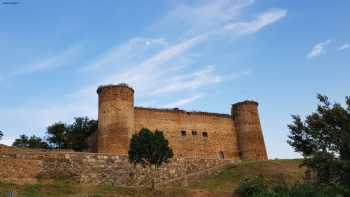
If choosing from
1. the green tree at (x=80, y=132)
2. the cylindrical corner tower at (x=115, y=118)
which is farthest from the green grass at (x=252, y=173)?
the green tree at (x=80, y=132)

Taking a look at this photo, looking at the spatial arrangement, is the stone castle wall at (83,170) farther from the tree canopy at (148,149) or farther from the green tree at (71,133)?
the green tree at (71,133)

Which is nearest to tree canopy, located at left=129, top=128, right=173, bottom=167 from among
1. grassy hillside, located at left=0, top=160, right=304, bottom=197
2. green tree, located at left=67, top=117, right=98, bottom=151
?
grassy hillside, located at left=0, top=160, right=304, bottom=197

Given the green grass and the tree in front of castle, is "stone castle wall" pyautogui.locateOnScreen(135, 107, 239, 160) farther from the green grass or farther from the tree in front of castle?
the tree in front of castle

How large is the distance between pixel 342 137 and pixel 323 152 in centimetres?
88

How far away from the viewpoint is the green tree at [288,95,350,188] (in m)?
16.1

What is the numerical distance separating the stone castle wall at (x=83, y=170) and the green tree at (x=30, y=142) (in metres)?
13.2

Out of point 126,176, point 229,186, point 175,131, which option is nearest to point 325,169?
point 229,186

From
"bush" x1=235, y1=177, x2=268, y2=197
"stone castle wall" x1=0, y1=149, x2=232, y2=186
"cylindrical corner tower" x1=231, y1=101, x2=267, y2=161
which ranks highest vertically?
"cylindrical corner tower" x1=231, y1=101, x2=267, y2=161

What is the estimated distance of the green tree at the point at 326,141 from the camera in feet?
52.8

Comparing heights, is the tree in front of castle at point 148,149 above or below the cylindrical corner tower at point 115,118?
below

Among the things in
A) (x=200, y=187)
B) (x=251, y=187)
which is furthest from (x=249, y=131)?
(x=251, y=187)

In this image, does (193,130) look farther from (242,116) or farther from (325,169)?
(325,169)

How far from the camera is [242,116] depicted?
133 feet

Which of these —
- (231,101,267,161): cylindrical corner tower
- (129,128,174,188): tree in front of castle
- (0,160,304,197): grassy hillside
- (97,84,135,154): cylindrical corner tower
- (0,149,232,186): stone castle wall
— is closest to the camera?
(0,160,304,197): grassy hillside
